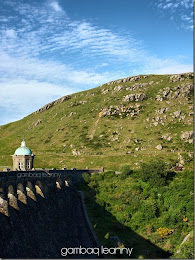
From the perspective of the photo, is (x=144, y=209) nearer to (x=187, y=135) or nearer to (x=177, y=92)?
(x=187, y=135)

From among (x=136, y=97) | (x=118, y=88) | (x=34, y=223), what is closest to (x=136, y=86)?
(x=118, y=88)

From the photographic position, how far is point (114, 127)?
134250 millimetres

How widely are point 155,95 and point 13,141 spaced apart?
243 ft

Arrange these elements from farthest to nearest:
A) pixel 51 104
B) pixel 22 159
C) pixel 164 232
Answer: pixel 51 104 → pixel 22 159 → pixel 164 232

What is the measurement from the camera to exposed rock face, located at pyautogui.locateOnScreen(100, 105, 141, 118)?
473 ft

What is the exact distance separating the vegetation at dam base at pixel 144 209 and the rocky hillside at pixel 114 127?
79.0 feet

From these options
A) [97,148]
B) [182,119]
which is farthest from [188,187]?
[182,119]

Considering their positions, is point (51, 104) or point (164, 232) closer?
point (164, 232)

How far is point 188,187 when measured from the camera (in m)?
63.4

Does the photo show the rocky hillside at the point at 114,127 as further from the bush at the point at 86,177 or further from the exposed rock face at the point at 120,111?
the bush at the point at 86,177

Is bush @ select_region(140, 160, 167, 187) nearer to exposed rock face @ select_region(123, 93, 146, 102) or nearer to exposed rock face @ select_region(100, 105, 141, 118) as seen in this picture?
exposed rock face @ select_region(100, 105, 141, 118)

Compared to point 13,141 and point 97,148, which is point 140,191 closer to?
point 97,148

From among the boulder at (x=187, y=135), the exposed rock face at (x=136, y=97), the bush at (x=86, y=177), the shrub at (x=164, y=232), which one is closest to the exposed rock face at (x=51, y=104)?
the exposed rock face at (x=136, y=97)

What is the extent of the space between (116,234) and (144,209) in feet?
30.3
